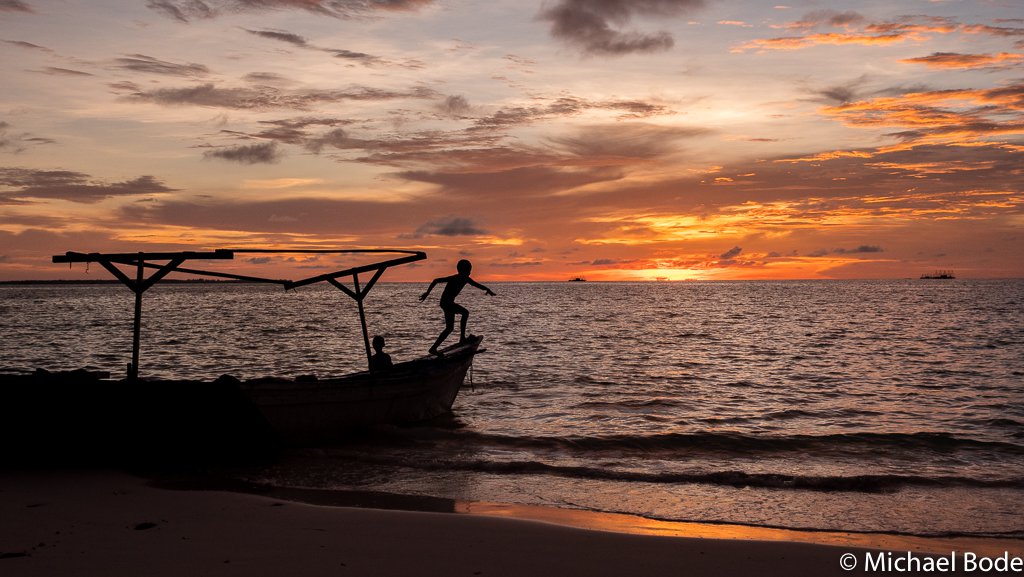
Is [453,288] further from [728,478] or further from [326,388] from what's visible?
[728,478]

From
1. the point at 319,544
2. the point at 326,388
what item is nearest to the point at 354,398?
the point at 326,388

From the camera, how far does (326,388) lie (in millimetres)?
13461

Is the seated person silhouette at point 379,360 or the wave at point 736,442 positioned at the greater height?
the seated person silhouette at point 379,360

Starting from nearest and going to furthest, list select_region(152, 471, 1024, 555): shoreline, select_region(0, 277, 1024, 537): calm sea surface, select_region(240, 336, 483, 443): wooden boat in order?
select_region(152, 471, 1024, 555): shoreline
select_region(0, 277, 1024, 537): calm sea surface
select_region(240, 336, 483, 443): wooden boat

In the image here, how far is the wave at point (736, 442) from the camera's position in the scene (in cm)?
1510

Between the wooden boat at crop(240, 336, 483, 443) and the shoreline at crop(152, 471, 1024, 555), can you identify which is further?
the wooden boat at crop(240, 336, 483, 443)

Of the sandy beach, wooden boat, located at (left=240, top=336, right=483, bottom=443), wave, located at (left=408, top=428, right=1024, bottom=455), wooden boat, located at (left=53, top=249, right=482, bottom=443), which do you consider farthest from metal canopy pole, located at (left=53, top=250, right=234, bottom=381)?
wave, located at (left=408, top=428, right=1024, bottom=455)

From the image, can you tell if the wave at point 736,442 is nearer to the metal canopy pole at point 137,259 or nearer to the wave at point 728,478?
the wave at point 728,478

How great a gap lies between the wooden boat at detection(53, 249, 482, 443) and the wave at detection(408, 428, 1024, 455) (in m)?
0.92

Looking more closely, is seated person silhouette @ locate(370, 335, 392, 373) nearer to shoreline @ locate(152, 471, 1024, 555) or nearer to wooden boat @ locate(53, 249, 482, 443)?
wooden boat @ locate(53, 249, 482, 443)

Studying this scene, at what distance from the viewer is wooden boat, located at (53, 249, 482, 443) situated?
494 inches

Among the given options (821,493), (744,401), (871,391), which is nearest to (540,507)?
(821,493)

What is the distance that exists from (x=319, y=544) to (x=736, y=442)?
33.3 ft

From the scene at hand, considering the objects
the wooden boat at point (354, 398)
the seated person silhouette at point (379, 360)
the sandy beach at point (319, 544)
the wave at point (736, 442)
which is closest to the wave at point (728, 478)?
the wooden boat at point (354, 398)
